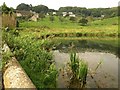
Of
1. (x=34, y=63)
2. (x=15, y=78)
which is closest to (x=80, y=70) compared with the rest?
(x=34, y=63)

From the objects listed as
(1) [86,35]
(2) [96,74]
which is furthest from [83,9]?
(2) [96,74]

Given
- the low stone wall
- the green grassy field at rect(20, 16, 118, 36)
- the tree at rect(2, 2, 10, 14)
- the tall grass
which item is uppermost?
the tree at rect(2, 2, 10, 14)

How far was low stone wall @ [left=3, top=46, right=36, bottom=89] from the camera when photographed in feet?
28.8

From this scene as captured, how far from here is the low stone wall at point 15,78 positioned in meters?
8.78

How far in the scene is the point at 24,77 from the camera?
9.75 metres

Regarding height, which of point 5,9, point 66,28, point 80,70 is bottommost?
point 66,28

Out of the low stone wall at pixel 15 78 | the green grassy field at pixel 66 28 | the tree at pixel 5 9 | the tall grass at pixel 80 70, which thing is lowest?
the green grassy field at pixel 66 28

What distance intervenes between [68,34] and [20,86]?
46.3 meters

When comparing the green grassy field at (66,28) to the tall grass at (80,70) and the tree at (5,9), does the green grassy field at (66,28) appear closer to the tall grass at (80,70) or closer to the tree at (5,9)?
the tree at (5,9)

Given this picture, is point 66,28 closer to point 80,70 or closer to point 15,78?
point 80,70

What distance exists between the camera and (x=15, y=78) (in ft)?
31.8

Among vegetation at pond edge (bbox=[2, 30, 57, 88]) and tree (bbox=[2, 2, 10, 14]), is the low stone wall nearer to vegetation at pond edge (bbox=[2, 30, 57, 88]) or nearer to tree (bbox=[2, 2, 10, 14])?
vegetation at pond edge (bbox=[2, 30, 57, 88])

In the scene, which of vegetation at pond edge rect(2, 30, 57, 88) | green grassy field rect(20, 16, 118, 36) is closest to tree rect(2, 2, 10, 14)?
green grassy field rect(20, 16, 118, 36)

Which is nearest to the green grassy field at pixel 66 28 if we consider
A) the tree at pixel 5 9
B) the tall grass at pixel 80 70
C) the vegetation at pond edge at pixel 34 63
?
the tree at pixel 5 9
